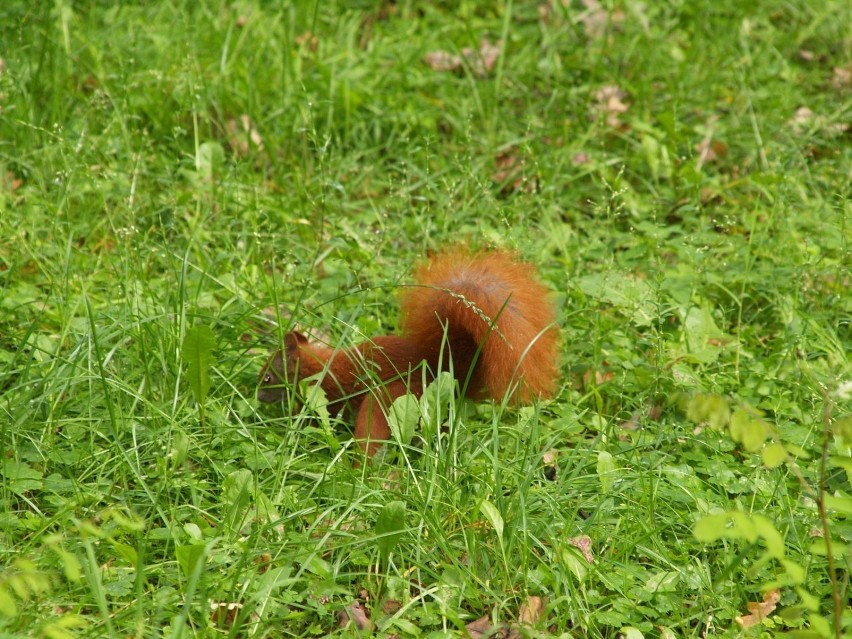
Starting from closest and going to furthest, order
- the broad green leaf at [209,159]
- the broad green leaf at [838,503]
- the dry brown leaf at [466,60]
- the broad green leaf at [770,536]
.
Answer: the broad green leaf at [770,536], the broad green leaf at [838,503], the broad green leaf at [209,159], the dry brown leaf at [466,60]

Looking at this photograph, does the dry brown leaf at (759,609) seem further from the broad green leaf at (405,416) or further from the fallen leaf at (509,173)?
the fallen leaf at (509,173)

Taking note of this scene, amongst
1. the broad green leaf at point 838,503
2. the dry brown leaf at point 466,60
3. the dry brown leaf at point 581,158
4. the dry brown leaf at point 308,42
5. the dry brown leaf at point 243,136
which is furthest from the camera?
the dry brown leaf at point 466,60

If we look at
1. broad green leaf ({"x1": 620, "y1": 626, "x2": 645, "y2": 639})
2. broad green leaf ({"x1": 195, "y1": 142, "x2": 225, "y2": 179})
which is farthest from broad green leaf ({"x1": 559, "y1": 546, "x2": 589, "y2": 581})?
broad green leaf ({"x1": 195, "y1": 142, "x2": 225, "y2": 179})

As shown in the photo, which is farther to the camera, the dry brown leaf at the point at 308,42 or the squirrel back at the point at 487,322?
the dry brown leaf at the point at 308,42

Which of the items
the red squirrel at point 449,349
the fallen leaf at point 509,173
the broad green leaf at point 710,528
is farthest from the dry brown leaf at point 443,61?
the broad green leaf at point 710,528

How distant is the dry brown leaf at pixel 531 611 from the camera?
2072mm

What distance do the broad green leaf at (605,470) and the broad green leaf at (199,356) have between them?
97 cm

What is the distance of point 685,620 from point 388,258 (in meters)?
1.70

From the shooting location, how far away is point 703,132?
408 centimetres

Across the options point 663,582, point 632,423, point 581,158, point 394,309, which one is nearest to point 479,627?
point 663,582

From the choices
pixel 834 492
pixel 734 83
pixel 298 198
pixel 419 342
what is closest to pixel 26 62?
pixel 298 198

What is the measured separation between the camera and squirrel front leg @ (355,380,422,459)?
2.49m

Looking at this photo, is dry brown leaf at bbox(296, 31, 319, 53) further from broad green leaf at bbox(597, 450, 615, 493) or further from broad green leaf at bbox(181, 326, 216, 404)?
broad green leaf at bbox(597, 450, 615, 493)

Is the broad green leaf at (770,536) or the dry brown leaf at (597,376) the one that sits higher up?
Answer: the broad green leaf at (770,536)
